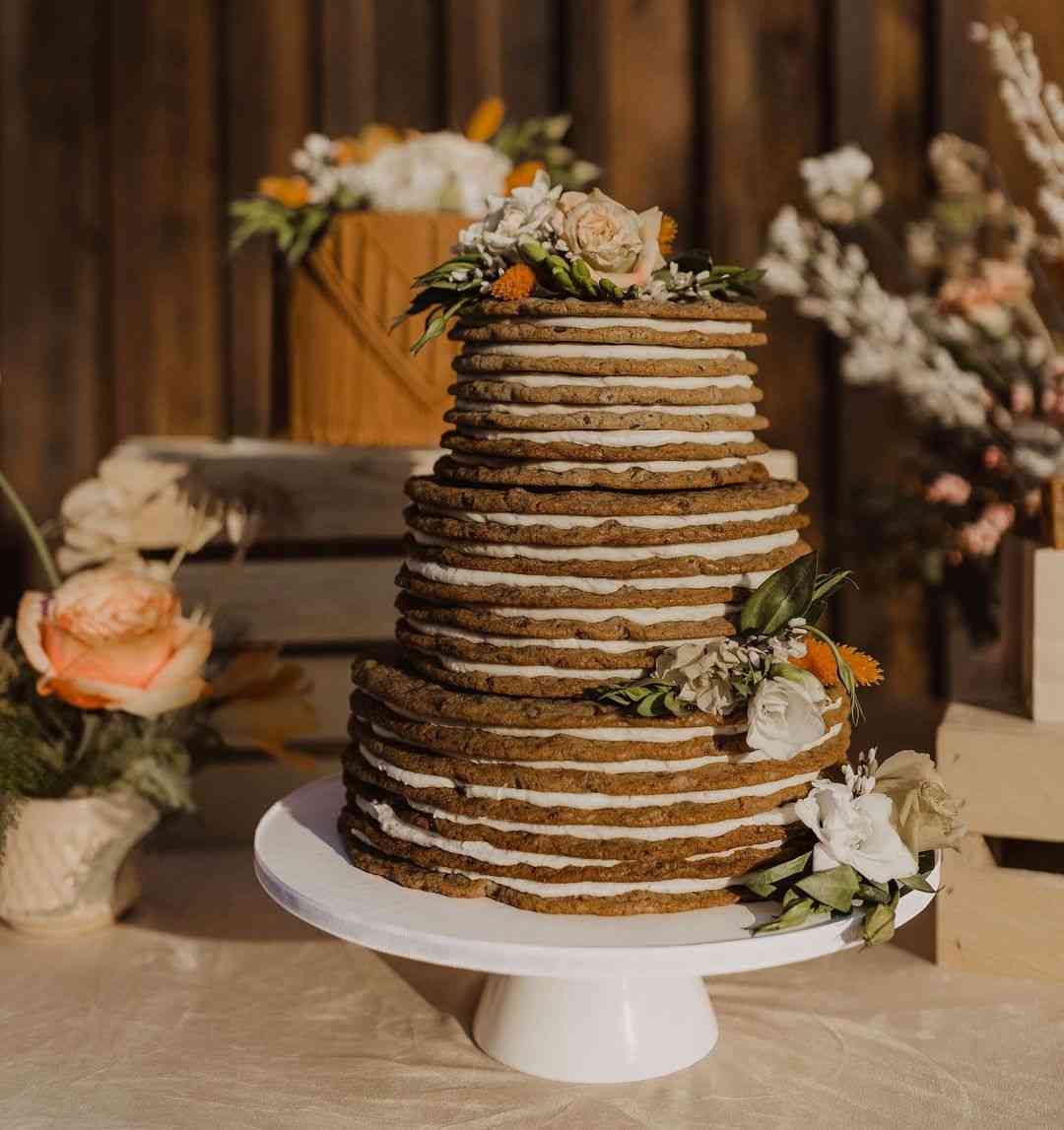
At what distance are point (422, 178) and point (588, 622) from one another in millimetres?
824

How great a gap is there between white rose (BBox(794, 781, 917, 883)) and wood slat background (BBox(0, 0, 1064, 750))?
1.22 meters

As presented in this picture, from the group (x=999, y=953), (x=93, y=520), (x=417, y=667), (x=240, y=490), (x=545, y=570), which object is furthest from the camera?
A: (x=240, y=490)

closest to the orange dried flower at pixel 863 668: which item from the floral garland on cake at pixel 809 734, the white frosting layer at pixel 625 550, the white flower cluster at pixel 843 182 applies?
the floral garland on cake at pixel 809 734

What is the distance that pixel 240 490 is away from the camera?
1.70m

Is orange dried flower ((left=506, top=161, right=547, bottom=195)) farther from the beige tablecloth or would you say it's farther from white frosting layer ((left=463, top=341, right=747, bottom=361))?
the beige tablecloth

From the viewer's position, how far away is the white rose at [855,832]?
1.08 metres

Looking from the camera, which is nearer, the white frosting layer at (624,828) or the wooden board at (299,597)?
the white frosting layer at (624,828)

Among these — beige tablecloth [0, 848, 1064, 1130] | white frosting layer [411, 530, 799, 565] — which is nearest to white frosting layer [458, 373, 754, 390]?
white frosting layer [411, 530, 799, 565]

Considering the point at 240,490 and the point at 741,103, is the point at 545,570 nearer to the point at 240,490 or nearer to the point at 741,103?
the point at 240,490

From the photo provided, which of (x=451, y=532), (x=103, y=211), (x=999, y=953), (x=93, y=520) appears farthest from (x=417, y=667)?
(x=103, y=211)

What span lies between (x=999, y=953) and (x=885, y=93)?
4.76 feet

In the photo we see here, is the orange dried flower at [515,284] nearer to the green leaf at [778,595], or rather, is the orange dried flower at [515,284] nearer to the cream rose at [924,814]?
the green leaf at [778,595]

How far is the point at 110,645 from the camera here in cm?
140

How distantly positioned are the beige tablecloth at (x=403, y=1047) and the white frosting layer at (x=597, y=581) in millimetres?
408
